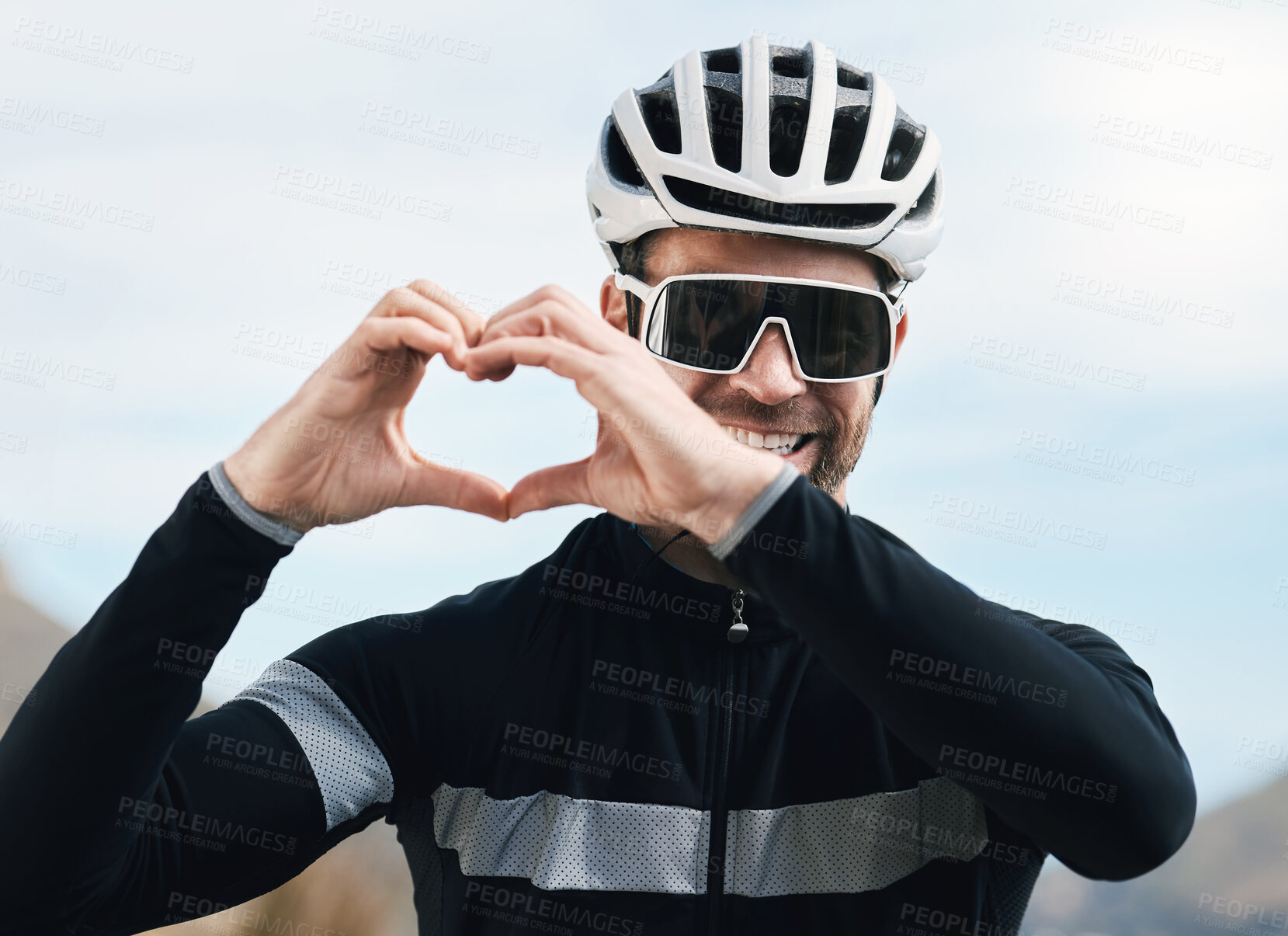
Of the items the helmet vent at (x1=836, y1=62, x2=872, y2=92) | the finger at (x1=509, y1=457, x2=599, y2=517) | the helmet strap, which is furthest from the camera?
the helmet vent at (x1=836, y1=62, x2=872, y2=92)

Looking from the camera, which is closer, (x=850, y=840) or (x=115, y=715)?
(x=115, y=715)

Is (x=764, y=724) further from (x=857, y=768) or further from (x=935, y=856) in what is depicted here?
(x=935, y=856)

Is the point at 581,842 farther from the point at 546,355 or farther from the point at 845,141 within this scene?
the point at 845,141

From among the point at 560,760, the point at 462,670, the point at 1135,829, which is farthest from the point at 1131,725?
the point at 462,670

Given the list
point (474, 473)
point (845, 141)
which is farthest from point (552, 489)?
point (845, 141)

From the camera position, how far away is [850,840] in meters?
2.61

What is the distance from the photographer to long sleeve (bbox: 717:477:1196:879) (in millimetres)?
1885

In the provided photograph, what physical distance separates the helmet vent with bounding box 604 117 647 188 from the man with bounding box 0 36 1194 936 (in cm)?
2

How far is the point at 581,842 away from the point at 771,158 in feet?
7.10

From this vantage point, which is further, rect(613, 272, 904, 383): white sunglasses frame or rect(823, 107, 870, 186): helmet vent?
rect(823, 107, 870, 186): helmet vent

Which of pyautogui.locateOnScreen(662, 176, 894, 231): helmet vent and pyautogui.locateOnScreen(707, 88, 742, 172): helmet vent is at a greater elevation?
pyautogui.locateOnScreen(707, 88, 742, 172): helmet vent

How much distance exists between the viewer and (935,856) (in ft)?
8.55

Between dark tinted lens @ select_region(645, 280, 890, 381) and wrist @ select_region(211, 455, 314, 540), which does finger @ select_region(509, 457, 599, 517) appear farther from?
dark tinted lens @ select_region(645, 280, 890, 381)

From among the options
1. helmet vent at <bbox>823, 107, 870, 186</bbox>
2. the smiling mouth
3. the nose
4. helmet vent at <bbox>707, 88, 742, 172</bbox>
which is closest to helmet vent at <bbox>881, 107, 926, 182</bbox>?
helmet vent at <bbox>823, 107, 870, 186</bbox>
